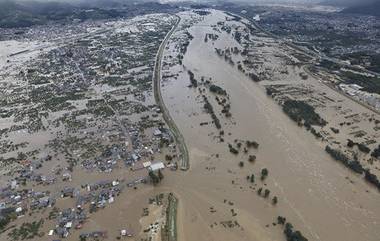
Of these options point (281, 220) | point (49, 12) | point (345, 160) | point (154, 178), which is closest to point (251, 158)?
point (345, 160)

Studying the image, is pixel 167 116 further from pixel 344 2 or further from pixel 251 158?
pixel 344 2

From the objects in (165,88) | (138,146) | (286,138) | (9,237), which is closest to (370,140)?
(286,138)

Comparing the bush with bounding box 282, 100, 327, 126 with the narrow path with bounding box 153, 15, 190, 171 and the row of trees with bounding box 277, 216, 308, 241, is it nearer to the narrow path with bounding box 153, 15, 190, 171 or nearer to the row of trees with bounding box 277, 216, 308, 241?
the narrow path with bounding box 153, 15, 190, 171

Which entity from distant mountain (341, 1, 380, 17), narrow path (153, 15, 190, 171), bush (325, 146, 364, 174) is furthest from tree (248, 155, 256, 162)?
distant mountain (341, 1, 380, 17)

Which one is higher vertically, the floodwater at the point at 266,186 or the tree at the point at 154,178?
the tree at the point at 154,178

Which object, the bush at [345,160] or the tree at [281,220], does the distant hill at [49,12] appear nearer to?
the bush at [345,160]

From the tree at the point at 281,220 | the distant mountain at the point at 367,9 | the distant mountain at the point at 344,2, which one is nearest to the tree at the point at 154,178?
the tree at the point at 281,220
